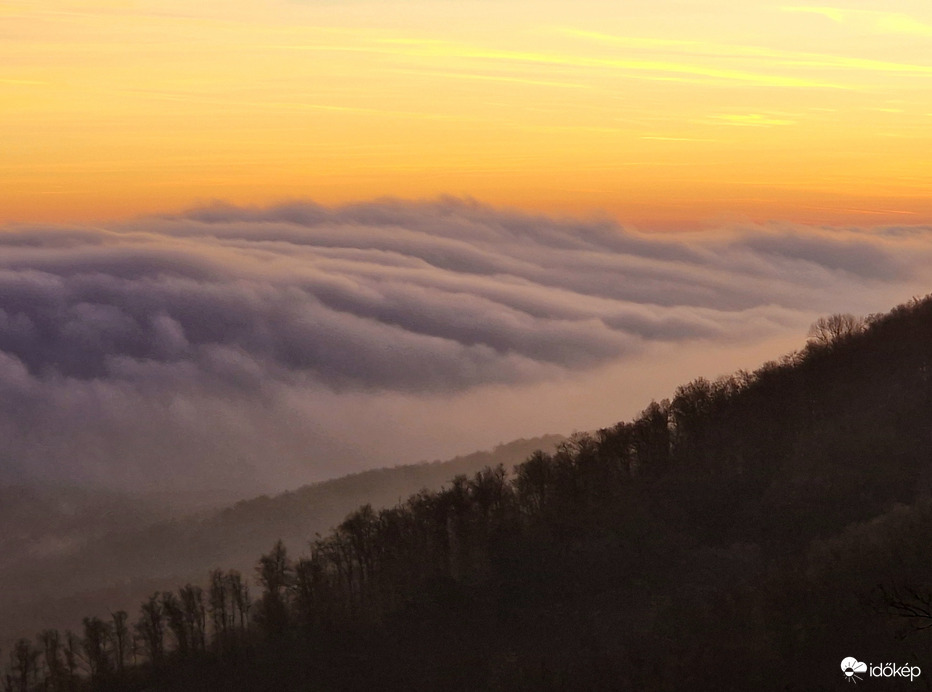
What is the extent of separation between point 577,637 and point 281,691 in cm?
1831

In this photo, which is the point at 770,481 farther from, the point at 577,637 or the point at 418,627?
the point at 418,627

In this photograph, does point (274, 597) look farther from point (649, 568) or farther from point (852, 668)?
point (852, 668)

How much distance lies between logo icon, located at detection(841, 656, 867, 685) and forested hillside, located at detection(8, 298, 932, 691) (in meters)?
0.63

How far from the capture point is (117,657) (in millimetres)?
82562

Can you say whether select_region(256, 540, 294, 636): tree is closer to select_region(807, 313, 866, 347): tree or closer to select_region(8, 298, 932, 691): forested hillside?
select_region(8, 298, 932, 691): forested hillside

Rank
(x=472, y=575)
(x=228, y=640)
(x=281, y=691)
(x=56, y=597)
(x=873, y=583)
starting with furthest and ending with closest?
(x=56, y=597) < (x=228, y=640) < (x=472, y=575) < (x=281, y=691) < (x=873, y=583)

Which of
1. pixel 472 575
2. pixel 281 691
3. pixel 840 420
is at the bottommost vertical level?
pixel 281 691

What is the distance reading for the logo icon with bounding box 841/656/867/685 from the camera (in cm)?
4616

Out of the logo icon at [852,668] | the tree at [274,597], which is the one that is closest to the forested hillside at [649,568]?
the tree at [274,597]

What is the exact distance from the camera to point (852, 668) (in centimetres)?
4672

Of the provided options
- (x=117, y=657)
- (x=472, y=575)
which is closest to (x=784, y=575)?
(x=472, y=575)

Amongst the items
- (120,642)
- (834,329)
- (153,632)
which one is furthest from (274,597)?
(834,329)

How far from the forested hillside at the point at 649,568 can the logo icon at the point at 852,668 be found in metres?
0.63
